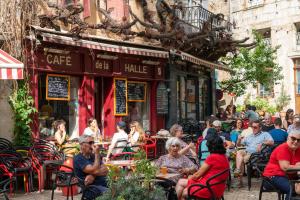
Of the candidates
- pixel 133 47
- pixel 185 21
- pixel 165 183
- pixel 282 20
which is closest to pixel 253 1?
pixel 282 20

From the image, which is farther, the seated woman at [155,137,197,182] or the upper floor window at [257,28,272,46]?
the upper floor window at [257,28,272,46]

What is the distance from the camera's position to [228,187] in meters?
10.5

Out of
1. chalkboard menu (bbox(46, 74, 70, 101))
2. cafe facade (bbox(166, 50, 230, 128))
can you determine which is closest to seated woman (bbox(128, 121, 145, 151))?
chalkboard menu (bbox(46, 74, 70, 101))

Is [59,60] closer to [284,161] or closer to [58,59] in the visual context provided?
[58,59]

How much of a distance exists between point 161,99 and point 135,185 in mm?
11800

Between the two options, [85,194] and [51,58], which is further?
[51,58]

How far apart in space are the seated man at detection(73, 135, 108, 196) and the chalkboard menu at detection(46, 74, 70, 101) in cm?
608

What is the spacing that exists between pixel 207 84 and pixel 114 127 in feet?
24.3

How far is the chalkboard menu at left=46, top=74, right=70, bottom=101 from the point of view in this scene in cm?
1327

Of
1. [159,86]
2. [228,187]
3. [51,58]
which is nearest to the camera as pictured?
[228,187]

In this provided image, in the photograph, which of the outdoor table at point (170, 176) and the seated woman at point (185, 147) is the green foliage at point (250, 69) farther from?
the outdoor table at point (170, 176)

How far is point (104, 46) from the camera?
13648 mm

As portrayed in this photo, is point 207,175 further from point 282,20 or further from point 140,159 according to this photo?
point 282,20

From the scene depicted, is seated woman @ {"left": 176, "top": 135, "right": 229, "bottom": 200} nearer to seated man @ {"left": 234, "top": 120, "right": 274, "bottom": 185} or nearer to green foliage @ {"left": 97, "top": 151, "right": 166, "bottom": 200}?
green foliage @ {"left": 97, "top": 151, "right": 166, "bottom": 200}
